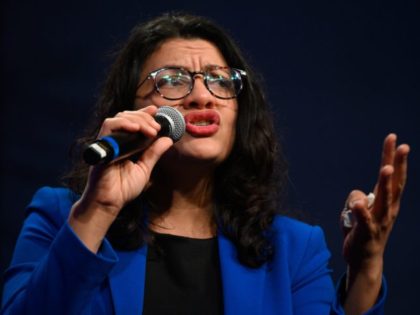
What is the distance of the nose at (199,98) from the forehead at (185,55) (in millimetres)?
71

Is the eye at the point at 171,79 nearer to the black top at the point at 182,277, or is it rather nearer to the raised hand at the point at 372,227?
the black top at the point at 182,277

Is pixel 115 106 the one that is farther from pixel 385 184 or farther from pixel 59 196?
pixel 385 184

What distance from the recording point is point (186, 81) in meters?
1.55

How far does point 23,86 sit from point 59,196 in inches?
43.5

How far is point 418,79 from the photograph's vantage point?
8.16 ft

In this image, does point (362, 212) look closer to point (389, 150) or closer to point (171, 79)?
point (389, 150)

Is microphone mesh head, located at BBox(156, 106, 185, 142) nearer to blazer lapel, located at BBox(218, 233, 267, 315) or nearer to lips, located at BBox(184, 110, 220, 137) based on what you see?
lips, located at BBox(184, 110, 220, 137)

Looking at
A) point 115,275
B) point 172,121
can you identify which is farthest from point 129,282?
point 172,121

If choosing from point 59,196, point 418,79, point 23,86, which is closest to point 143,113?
point 59,196

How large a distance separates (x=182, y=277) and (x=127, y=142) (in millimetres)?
486

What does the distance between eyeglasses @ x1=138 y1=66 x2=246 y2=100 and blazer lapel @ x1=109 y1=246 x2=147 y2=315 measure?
417mm

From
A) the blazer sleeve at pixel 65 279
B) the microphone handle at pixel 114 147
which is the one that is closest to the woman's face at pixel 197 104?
the microphone handle at pixel 114 147

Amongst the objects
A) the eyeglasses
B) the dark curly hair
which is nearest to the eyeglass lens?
the eyeglasses

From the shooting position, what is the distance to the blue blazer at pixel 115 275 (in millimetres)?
1138
